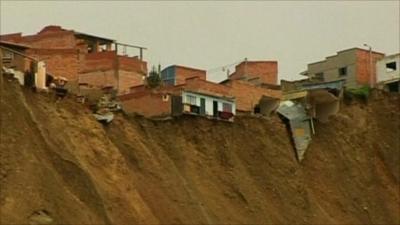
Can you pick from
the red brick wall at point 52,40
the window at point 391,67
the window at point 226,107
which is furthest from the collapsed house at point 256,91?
the red brick wall at point 52,40

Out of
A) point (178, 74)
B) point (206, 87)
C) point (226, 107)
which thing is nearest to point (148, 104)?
point (206, 87)

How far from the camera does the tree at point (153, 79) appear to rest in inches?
2035

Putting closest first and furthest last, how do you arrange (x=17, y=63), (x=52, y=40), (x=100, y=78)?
(x=17, y=63) < (x=100, y=78) < (x=52, y=40)

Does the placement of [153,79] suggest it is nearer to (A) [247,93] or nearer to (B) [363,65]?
(A) [247,93]

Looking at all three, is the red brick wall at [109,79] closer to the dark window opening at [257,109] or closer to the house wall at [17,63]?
the dark window opening at [257,109]

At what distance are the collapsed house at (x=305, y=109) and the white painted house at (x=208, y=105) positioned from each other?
7.54 feet

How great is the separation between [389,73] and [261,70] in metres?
6.63

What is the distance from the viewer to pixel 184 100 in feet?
156

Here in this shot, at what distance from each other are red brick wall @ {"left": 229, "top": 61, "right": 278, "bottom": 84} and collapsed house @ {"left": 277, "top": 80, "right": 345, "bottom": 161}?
6.12 m

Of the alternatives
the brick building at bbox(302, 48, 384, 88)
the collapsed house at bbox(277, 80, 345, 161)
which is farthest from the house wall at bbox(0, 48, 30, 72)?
the brick building at bbox(302, 48, 384, 88)

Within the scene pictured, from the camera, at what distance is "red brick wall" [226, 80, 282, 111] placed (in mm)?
52000

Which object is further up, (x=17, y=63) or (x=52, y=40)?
(x=52, y=40)

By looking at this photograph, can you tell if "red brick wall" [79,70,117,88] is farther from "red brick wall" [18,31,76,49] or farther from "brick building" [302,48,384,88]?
"brick building" [302,48,384,88]

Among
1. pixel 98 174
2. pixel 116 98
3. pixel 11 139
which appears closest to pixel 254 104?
pixel 116 98
